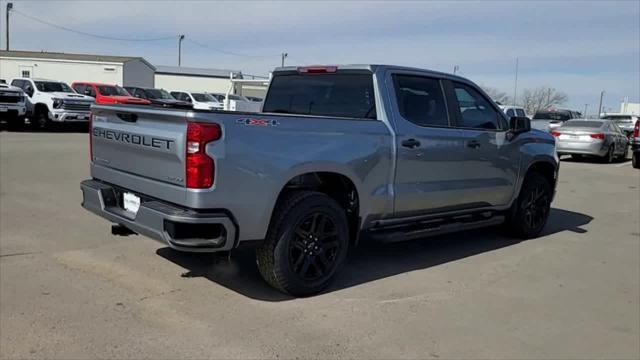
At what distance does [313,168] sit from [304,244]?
63 centimetres

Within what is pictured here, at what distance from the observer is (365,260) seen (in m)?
6.02

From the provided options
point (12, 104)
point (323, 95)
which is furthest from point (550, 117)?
point (323, 95)

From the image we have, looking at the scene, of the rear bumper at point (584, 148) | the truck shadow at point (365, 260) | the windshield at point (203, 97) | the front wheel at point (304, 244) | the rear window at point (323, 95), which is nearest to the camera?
the front wheel at point (304, 244)

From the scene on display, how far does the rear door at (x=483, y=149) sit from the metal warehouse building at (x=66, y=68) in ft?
141

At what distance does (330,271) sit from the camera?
4.97 m

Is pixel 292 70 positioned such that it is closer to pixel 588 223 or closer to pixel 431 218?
pixel 431 218

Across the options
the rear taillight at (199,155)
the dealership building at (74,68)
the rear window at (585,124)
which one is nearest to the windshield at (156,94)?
the dealership building at (74,68)

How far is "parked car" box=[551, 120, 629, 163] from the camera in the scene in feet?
60.6

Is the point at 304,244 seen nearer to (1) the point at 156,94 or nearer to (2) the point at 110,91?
(2) the point at 110,91

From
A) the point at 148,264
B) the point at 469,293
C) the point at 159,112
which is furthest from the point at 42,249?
the point at 469,293

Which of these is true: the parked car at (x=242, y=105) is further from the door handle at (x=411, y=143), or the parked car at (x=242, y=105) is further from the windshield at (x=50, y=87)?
the windshield at (x=50, y=87)

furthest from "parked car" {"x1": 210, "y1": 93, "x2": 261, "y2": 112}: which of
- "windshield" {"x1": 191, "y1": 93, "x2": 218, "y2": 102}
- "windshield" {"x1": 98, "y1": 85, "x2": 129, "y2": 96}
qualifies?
"windshield" {"x1": 98, "y1": 85, "x2": 129, "y2": 96}

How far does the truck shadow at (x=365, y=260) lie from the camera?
511 centimetres

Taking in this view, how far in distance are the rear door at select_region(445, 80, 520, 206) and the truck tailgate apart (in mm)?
3057
